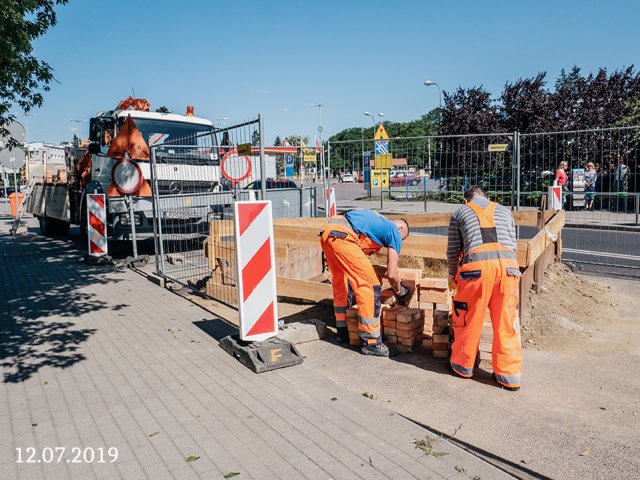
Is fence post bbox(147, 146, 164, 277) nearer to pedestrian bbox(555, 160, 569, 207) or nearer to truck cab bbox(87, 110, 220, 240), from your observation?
truck cab bbox(87, 110, 220, 240)

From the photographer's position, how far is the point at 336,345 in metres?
5.59

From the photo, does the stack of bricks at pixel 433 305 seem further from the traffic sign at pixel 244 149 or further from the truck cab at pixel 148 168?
the truck cab at pixel 148 168

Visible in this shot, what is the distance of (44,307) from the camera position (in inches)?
289

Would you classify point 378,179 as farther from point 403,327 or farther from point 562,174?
point 403,327

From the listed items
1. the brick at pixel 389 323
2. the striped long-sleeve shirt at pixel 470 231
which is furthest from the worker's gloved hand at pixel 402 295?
the striped long-sleeve shirt at pixel 470 231

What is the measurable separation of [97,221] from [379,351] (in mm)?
7690

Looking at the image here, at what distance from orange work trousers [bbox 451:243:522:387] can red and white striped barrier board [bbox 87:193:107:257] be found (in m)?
8.45

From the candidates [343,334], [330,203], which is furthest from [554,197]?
[343,334]

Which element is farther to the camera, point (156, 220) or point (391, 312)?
point (156, 220)

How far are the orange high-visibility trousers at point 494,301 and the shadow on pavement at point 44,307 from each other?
375 centimetres

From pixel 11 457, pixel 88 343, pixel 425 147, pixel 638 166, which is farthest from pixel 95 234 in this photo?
pixel 638 166

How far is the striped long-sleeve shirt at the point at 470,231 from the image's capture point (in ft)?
14.7

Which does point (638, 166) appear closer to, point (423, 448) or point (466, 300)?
point (466, 300)

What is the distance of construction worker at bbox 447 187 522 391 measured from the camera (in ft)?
14.2
